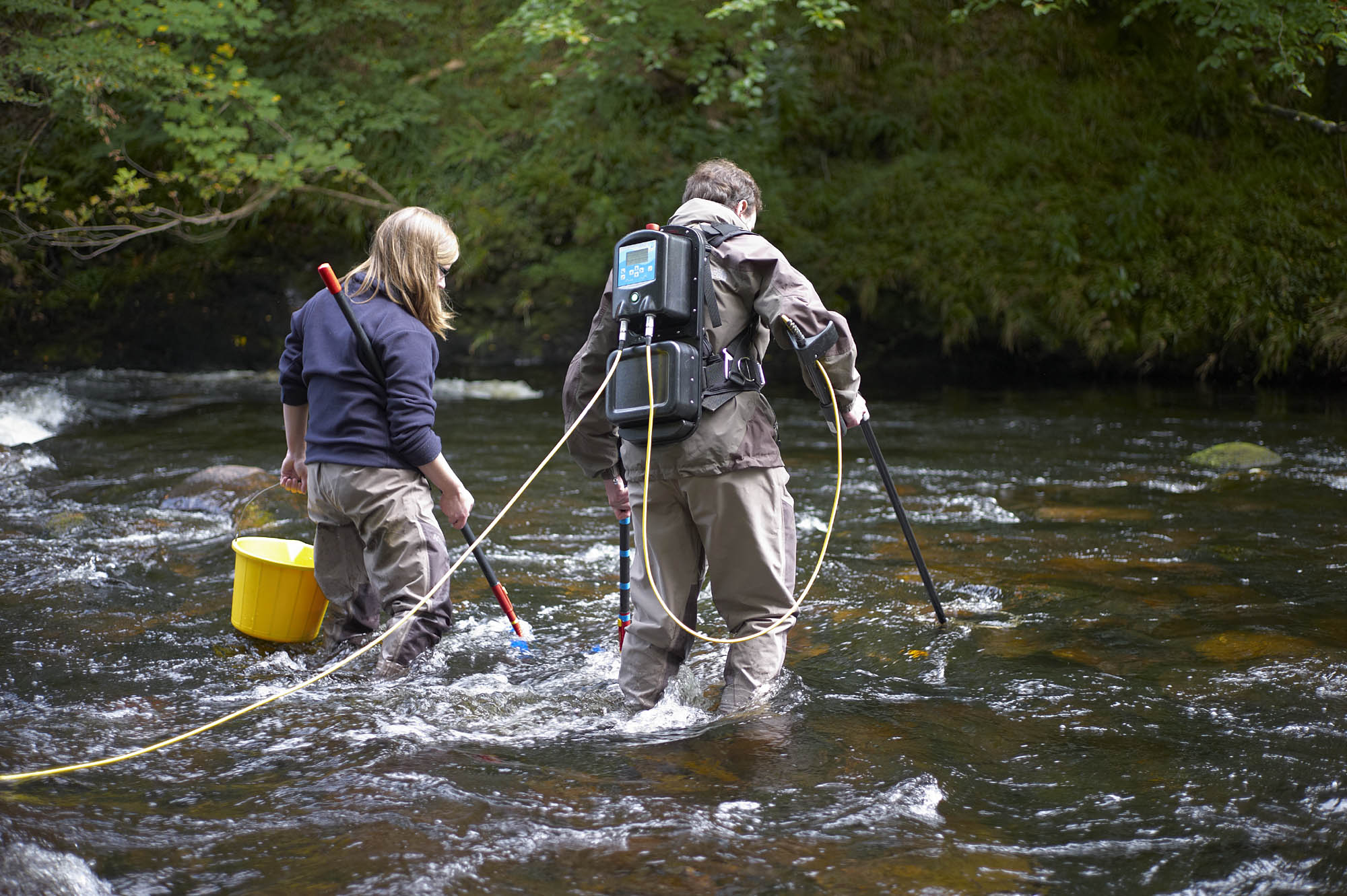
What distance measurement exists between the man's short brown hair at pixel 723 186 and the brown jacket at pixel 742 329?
43mm

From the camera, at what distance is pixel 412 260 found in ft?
13.2

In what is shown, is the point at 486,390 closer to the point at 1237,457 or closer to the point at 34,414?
the point at 34,414

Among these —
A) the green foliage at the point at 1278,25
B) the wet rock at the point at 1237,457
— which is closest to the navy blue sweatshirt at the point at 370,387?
the wet rock at the point at 1237,457

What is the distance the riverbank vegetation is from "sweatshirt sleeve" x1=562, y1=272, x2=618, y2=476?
8.45 meters

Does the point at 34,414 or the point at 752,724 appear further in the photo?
the point at 34,414

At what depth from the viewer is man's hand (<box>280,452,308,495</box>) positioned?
4.34m

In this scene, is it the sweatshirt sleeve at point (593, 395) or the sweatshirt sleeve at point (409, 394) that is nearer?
the sweatshirt sleeve at point (593, 395)

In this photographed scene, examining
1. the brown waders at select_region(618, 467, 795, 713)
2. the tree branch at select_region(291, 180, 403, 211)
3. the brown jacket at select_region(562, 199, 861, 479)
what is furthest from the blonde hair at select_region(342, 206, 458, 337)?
the tree branch at select_region(291, 180, 403, 211)

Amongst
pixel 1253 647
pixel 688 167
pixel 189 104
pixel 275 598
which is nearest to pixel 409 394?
pixel 275 598

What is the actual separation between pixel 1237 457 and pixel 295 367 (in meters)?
7.16

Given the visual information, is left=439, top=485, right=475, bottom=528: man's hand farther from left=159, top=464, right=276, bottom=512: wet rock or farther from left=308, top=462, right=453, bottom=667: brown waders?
left=159, top=464, right=276, bottom=512: wet rock

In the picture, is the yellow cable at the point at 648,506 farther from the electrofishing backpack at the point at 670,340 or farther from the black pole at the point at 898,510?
the black pole at the point at 898,510

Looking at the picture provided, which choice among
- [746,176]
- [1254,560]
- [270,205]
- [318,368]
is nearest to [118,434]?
[270,205]

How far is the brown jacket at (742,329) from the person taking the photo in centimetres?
350
